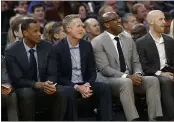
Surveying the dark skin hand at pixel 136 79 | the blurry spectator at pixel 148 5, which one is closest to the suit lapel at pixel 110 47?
the dark skin hand at pixel 136 79

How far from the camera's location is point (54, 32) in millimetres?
7016

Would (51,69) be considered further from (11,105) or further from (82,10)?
(82,10)

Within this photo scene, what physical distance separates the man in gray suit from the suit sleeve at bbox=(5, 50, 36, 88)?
96cm

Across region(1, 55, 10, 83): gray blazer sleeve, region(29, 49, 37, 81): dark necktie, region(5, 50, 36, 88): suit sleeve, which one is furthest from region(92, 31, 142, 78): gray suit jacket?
region(1, 55, 10, 83): gray blazer sleeve

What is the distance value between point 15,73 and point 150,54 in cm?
171

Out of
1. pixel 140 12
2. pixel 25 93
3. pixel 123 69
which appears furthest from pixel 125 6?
pixel 25 93

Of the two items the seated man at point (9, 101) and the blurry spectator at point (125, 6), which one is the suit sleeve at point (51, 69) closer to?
the seated man at point (9, 101)

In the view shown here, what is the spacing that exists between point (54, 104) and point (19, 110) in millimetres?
411

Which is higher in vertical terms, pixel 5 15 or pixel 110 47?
pixel 5 15

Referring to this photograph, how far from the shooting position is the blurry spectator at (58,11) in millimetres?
9281

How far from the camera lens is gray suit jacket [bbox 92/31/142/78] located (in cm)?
624

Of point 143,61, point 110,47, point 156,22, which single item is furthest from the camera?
point 156,22

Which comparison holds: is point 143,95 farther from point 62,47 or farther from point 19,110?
point 19,110

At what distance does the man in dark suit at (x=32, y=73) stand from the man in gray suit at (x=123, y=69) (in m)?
0.66
